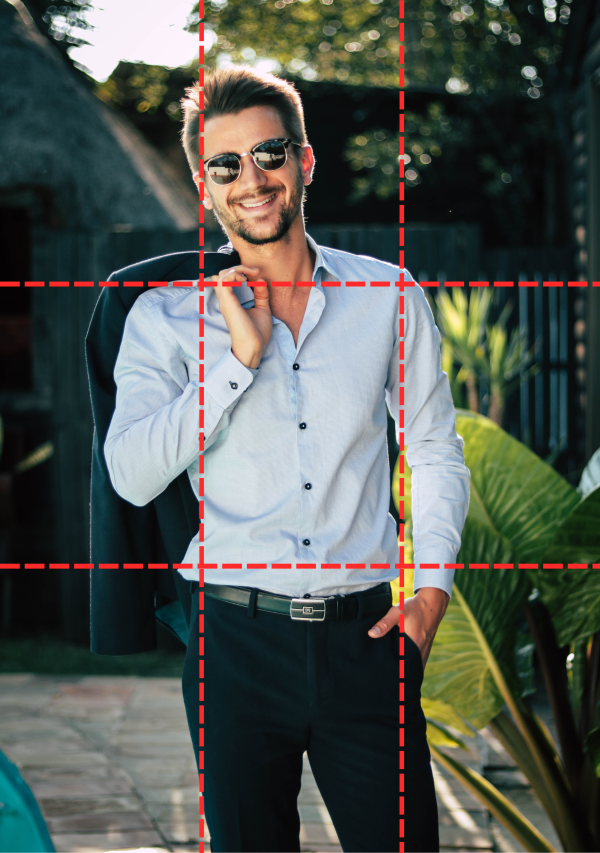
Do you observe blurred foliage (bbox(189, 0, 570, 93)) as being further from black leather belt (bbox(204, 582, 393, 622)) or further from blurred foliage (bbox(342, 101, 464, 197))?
black leather belt (bbox(204, 582, 393, 622))

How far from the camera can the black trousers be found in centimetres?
148

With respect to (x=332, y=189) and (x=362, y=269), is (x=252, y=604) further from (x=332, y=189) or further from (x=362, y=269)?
(x=332, y=189)

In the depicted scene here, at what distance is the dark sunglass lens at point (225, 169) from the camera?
1.55 metres

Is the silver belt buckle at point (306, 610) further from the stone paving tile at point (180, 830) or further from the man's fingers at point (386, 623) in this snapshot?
the stone paving tile at point (180, 830)

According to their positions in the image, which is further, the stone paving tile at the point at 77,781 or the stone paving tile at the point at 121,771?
the stone paving tile at the point at 77,781

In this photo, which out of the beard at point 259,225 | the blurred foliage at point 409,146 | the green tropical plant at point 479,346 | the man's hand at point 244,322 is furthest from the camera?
the blurred foliage at point 409,146

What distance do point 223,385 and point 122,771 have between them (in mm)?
2363

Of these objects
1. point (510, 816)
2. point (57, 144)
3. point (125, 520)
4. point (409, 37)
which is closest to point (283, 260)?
point (125, 520)

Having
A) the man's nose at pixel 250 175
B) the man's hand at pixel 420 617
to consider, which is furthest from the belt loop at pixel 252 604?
the man's nose at pixel 250 175

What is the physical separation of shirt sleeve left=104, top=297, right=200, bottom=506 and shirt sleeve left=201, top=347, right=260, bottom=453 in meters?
0.03

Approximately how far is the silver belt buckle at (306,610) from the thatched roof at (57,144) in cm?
585

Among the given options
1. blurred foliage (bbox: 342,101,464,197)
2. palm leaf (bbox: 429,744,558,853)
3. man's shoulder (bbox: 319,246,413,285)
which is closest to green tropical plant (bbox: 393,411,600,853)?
palm leaf (bbox: 429,744,558,853)

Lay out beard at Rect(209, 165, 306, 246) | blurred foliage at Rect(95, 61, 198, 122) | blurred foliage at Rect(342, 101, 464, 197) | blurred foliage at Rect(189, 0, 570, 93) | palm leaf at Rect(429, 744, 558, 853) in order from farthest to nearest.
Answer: blurred foliage at Rect(95, 61, 198, 122)
blurred foliage at Rect(342, 101, 464, 197)
blurred foliage at Rect(189, 0, 570, 93)
palm leaf at Rect(429, 744, 558, 853)
beard at Rect(209, 165, 306, 246)

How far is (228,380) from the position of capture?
4.81 ft
